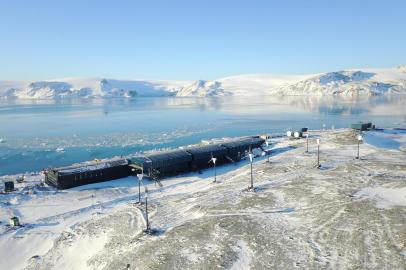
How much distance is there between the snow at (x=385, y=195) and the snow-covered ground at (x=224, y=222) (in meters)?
0.09

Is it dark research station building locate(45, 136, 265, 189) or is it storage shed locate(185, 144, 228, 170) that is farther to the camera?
storage shed locate(185, 144, 228, 170)

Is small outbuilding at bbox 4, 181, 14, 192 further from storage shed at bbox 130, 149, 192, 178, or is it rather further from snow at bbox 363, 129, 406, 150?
snow at bbox 363, 129, 406, 150

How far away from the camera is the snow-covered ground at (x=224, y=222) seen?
24438 mm

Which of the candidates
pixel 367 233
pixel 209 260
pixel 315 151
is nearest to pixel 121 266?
pixel 209 260

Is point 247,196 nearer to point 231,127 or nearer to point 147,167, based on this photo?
point 147,167

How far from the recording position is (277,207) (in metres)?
33.7

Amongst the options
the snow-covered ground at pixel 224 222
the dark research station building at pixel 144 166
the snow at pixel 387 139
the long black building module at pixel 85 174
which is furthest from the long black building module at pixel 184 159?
the snow at pixel 387 139

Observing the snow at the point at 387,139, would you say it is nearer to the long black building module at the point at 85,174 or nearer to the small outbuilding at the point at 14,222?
the long black building module at the point at 85,174

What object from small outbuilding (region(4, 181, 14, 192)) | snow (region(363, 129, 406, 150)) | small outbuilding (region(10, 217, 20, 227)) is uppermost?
snow (region(363, 129, 406, 150))

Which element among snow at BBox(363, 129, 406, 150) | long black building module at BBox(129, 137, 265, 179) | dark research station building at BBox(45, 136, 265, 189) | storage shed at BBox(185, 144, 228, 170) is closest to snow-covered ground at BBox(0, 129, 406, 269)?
dark research station building at BBox(45, 136, 265, 189)

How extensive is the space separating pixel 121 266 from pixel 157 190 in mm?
19773

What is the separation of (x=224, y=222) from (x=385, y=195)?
16.9 metres

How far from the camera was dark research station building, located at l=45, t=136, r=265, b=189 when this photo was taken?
1791 inches

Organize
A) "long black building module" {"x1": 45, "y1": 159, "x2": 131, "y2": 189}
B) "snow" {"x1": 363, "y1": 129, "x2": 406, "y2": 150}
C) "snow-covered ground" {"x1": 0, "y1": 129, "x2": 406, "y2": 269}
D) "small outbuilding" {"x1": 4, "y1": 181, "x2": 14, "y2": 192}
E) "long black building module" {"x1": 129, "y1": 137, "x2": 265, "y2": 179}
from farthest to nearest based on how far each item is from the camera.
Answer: "snow" {"x1": 363, "y1": 129, "x2": 406, "y2": 150} → "long black building module" {"x1": 129, "y1": 137, "x2": 265, "y2": 179} → "long black building module" {"x1": 45, "y1": 159, "x2": 131, "y2": 189} → "small outbuilding" {"x1": 4, "y1": 181, "x2": 14, "y2": 192} → "snow-covered ground" {"x1": 0, "y1": 129, "x2": 406, "y2": 269}
